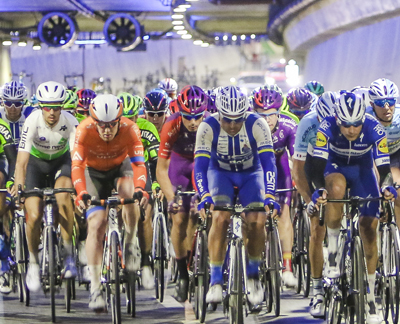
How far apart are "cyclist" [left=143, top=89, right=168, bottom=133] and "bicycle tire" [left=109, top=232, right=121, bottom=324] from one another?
11.1ft

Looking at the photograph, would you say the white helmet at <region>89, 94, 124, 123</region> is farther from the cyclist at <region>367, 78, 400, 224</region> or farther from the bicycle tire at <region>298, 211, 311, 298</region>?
the bicycle tire at <region>298, 211, 311, 298</region>

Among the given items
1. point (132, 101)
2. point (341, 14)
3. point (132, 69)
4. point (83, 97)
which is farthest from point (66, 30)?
point (132, 101)

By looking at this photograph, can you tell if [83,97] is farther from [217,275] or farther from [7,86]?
[217,275]

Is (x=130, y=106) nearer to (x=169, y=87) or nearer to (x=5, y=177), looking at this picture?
(x=5, y=177)

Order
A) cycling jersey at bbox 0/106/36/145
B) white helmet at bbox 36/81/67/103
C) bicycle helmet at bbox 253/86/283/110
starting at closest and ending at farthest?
white helmet at bbox 36/81/67/103
bicycle helmet at bbox 253/86/283/110
cycling jersey at bbox 0/106/36/145

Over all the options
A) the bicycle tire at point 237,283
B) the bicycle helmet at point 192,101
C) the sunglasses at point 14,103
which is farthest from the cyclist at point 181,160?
the sunglasses at point 14,103

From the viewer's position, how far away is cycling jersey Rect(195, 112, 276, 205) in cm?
763

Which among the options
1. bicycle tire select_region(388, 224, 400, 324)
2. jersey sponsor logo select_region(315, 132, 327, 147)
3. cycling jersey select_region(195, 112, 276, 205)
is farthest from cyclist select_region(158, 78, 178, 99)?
bicycle tire select_region(388, 224, 400, 324)

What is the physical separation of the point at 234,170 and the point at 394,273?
1624 millimetres

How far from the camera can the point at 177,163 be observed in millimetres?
9273

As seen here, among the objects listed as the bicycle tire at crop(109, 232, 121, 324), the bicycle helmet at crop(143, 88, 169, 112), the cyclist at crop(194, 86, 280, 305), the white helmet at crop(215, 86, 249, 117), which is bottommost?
the bicycle tire at crop(109, 232, 121, 324)

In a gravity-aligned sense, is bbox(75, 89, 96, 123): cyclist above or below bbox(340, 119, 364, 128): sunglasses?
above

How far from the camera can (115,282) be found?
7.45 metres

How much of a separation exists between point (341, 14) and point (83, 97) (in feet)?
31.8
